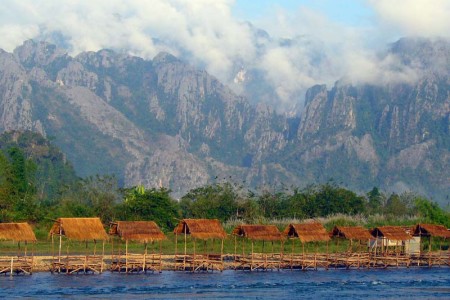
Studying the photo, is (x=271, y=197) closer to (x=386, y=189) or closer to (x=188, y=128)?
(x=386, y=189)

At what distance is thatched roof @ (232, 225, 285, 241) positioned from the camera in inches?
2092

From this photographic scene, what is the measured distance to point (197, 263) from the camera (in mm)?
51875

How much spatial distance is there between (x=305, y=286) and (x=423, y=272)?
12293 millimetres

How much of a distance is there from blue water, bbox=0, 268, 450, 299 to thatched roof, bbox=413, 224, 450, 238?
23.4 feet

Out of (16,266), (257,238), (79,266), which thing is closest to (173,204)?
(257,238)

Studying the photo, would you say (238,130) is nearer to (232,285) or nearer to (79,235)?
(79,235)

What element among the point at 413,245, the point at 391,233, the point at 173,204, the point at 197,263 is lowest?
the point at 197,263

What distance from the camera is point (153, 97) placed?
197250 mm

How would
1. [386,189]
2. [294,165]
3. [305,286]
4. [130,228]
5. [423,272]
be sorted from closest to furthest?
[305,286] → [130,228] → [423,272] → [386,189] → [294,165]

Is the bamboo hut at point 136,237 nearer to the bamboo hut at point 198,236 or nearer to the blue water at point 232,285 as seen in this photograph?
the blue water at point 232,285

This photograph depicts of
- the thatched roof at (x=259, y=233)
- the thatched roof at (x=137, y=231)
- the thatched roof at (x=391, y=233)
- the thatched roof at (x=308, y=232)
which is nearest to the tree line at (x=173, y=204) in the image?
the thatched roof at (x=391, y=233)

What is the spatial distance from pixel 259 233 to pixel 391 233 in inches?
407

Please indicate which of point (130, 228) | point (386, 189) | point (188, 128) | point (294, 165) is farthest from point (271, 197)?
point (188, 128)

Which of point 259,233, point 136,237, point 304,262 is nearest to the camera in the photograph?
point 136,237
